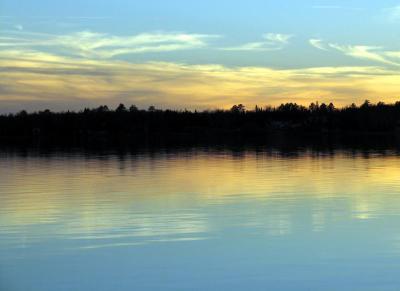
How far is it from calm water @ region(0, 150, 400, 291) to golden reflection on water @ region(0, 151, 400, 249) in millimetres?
39

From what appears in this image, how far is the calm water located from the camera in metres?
11.5

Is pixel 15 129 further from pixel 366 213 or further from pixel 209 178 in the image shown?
pixel 366 213

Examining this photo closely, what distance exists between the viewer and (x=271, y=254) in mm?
13227

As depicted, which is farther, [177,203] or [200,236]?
[177,203]

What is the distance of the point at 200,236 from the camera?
1518 centimetres

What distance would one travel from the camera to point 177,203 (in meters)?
21.4

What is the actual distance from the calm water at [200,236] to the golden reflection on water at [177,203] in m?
0.04

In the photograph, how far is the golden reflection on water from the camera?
52.1 ft

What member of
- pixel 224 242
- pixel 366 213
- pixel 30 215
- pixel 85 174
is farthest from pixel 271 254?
pixel 85 174

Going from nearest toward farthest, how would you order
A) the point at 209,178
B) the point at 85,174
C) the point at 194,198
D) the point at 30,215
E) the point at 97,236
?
the point at 97,236
the point at 30,215
the point at 194,198
the point at 209,178
the point at 85,174

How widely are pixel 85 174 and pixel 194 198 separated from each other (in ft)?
40.8

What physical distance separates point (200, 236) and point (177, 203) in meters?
6.23

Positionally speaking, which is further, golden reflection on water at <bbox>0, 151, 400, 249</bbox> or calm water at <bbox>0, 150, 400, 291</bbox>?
golden reflection on water at <bbox>0, 151, 400, 249</bbox>

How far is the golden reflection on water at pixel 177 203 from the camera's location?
1589 cm
